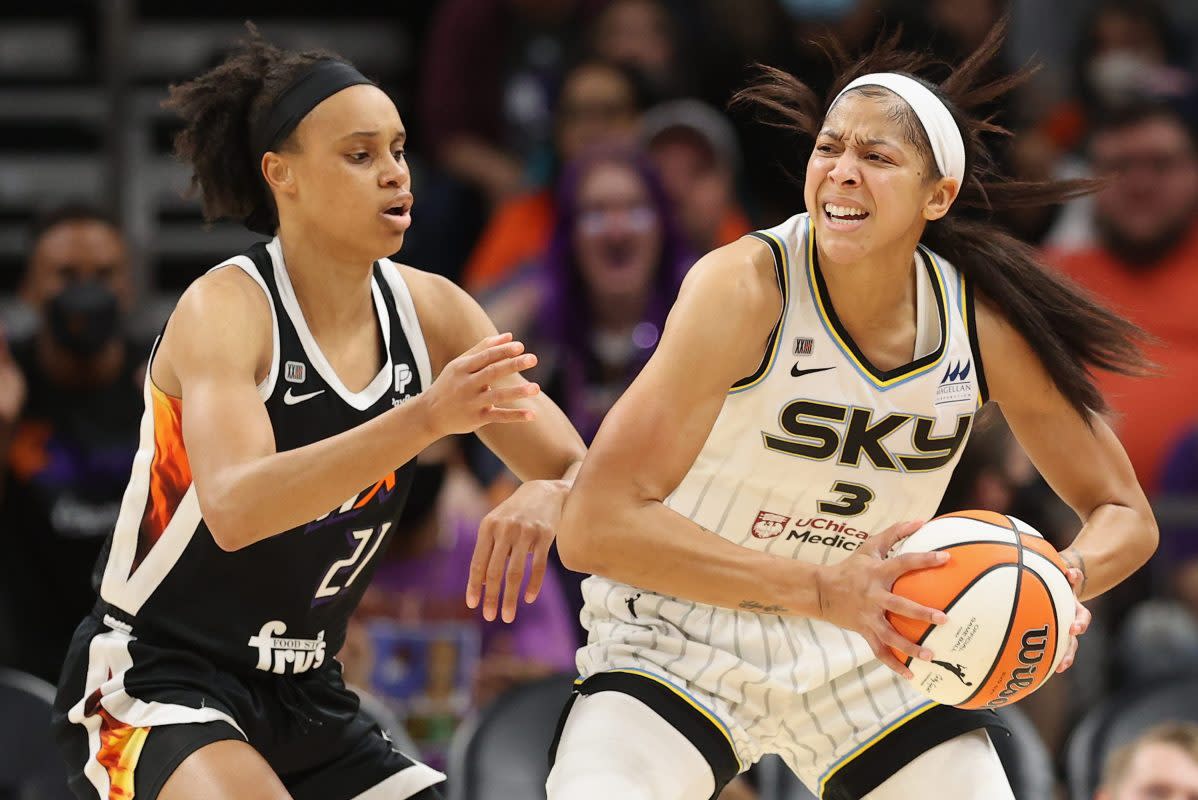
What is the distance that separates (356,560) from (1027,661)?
152cm

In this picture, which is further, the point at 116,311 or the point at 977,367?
the point at 116,311

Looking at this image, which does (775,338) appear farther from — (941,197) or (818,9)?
(818,9)

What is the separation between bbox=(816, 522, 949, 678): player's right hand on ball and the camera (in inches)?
137

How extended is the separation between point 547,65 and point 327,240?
4701 millimetres

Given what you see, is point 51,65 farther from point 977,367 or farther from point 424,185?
point 977,367

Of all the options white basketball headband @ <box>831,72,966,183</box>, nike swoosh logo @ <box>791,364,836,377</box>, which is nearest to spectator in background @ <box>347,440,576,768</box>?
nike swoosh logo @ <box>791,364,836,377</box>

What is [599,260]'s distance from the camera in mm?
6906

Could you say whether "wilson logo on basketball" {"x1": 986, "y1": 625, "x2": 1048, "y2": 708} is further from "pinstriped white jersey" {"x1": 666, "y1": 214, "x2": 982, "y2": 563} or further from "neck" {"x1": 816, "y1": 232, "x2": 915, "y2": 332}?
"neck" {"x1": 816, "y1": 232, "x2": 915, "y2": 332}

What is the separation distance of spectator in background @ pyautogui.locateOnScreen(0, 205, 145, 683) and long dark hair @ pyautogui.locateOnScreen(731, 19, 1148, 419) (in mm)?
3153

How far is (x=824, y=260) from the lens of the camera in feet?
13.2

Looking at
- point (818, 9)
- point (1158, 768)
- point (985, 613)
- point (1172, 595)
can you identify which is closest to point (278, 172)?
point (985, 613)

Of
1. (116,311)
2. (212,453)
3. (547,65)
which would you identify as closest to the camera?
(212,453)

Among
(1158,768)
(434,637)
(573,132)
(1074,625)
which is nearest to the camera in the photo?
(1074,625)

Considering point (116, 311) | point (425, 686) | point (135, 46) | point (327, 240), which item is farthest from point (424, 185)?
point (327, 240)
